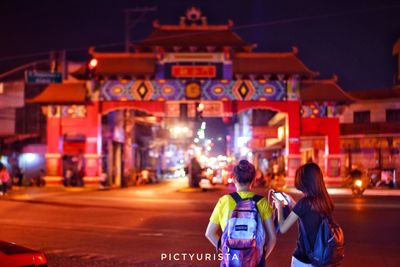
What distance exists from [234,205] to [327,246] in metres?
0.90

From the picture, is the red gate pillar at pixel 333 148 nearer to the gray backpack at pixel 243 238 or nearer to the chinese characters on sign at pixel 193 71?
the chinese characters on sign at pixel 193 71

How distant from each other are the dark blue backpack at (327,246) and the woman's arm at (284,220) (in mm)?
257

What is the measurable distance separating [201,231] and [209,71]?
24484 mm

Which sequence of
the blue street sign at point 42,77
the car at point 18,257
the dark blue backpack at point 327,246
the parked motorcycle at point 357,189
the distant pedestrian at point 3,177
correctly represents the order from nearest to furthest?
the dark blue backpack at point 327,246 < the car at point 18,257 < the blue street sign at point 42,77 < the distant pedestrian at point 3,177 < the parked motorcycle at point 357,189

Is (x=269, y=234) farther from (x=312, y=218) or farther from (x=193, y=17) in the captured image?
(x=193, y=17)

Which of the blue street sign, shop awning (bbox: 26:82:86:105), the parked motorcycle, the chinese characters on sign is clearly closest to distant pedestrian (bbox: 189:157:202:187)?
the chinese characters on sign

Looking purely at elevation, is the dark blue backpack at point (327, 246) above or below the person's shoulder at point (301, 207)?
below

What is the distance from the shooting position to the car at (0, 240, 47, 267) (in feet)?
19.9

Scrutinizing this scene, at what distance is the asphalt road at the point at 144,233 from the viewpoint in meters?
10.9

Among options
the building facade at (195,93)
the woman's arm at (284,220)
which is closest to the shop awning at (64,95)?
the building facade at (195,93)

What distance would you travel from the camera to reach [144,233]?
14.6m

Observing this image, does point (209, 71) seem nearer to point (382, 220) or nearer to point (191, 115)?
point (191, 115)

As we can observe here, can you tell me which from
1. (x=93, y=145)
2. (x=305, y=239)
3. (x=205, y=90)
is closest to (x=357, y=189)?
(x=205, y=90)

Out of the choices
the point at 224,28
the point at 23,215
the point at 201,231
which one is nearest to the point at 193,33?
the point at 224,28
